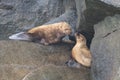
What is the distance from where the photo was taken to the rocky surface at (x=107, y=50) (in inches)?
260

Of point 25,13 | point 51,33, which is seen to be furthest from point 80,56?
point 25,13

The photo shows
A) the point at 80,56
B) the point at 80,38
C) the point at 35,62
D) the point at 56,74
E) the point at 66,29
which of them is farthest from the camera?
the point at 66,29

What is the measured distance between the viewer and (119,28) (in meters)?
6.89

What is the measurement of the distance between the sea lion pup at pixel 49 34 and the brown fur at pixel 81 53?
1.27 ft

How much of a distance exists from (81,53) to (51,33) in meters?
0.93

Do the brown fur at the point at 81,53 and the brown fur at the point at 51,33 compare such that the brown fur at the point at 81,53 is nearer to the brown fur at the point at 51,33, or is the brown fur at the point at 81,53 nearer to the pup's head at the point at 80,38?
the pup's head at the point at 80,38

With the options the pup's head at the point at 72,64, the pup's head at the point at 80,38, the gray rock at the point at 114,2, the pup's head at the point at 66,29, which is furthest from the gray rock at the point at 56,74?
the gray rock at the point at 114,2

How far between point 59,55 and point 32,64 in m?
0.62

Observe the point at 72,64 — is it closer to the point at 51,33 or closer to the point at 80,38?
the point at 80,38

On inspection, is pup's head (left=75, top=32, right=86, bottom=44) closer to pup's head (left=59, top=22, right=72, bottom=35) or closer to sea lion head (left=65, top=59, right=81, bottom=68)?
pup's head (left=59, top=22, right=72, bottom=35)

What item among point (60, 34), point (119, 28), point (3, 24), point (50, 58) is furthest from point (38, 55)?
point (3, 24)

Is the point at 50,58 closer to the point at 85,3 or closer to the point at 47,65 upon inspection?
the point at 47,65

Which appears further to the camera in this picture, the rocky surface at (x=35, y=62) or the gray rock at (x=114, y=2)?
the rocky surface at (x=35, y=62)

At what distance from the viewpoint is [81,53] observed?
761 centimetres
